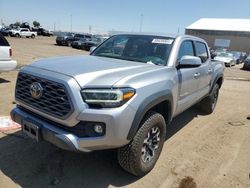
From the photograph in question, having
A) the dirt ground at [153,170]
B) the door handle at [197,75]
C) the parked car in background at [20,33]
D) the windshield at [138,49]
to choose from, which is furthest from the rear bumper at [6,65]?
the parked car in background at [20,33]

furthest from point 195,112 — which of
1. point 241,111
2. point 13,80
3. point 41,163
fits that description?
point 13,80

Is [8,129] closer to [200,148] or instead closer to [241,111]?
[200,148]

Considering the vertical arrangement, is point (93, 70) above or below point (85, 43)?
above

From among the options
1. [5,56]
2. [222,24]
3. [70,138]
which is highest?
[222,24]

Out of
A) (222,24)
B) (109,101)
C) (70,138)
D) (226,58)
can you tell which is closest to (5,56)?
(70,138)

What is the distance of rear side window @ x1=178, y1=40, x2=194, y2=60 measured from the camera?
4403 millimetres

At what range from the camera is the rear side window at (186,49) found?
14.4 feet

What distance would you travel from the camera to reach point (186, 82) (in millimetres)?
4422

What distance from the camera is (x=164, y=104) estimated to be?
3902 millimetres

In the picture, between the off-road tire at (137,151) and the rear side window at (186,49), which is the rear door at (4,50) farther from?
the off-road tire at (137,151)

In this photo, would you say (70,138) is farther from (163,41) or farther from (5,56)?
(5,56)

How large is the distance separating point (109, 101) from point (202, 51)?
3.50 meters

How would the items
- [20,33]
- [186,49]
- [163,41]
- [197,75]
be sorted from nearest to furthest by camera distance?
1. [163,41]
2. [186,49]
3. [197,75]
4. [20,33]

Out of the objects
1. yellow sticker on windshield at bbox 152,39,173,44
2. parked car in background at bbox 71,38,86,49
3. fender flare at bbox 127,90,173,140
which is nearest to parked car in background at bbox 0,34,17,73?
yellow sticker on windshield at bbox 152,39,173,44
